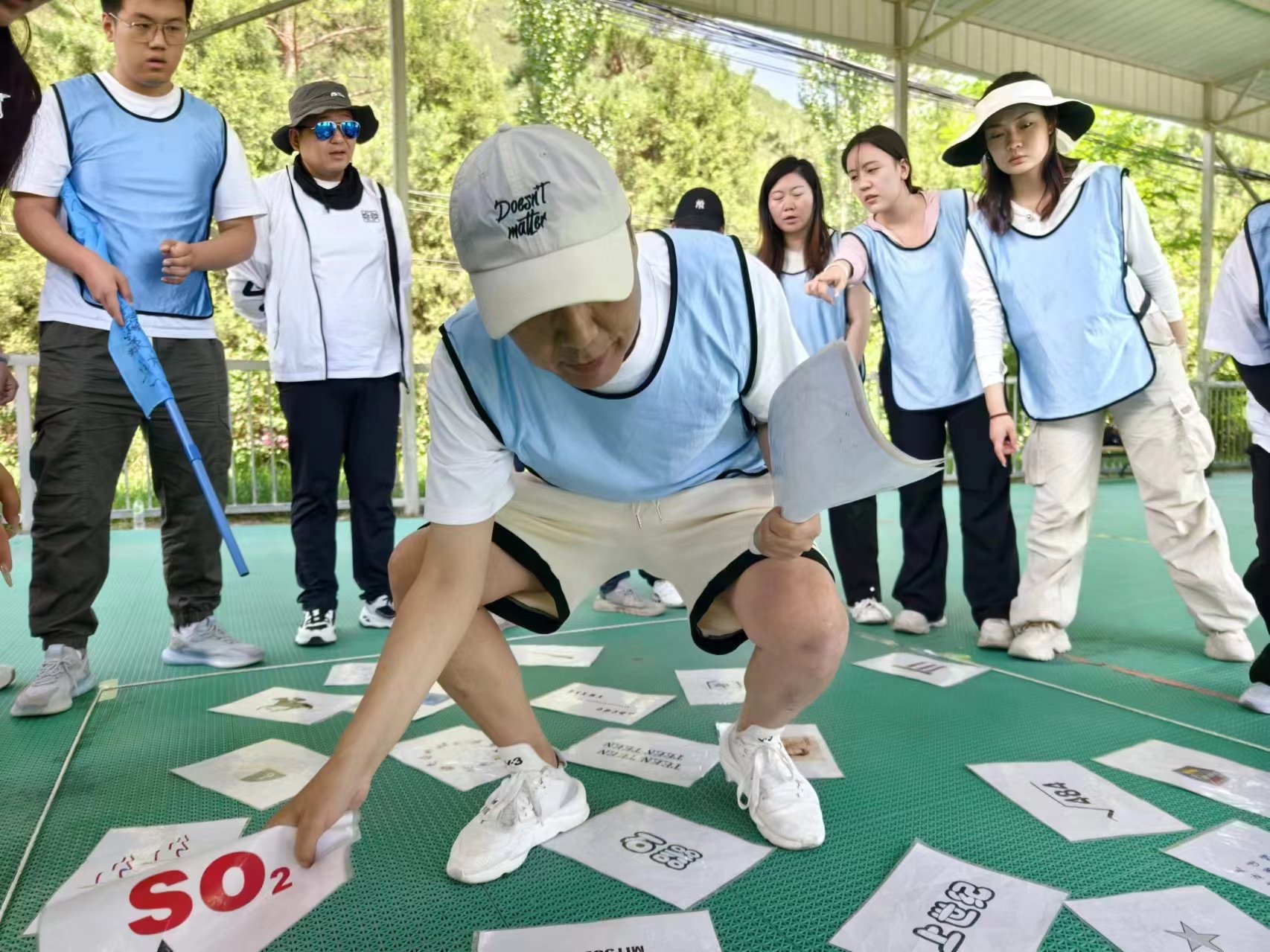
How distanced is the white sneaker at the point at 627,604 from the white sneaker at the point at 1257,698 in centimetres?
161

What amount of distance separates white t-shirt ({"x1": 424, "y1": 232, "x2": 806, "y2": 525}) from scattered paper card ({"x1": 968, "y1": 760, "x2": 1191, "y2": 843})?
0.81m

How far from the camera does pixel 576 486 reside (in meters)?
1.41

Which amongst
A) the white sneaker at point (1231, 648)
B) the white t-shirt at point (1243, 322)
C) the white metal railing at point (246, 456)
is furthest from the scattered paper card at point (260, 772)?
the white metal railing at point (246, 456)

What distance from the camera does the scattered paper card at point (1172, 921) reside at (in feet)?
3.60

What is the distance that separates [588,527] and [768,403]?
0.36m

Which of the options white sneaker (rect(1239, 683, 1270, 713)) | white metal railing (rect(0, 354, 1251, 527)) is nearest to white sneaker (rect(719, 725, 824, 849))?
white sneaker (rect(1239, 683, 1270, 713))

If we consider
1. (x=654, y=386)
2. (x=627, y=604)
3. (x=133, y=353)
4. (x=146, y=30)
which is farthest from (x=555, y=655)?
(x=146, y=30)

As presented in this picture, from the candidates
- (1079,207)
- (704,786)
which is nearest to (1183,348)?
(1079,207)

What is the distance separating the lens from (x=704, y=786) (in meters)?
1.59

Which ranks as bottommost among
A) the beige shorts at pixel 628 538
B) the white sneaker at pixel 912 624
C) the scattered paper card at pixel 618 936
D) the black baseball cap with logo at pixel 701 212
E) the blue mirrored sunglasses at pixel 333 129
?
the scattered paper card at pixel 618 936

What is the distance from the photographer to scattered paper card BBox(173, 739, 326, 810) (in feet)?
5.13

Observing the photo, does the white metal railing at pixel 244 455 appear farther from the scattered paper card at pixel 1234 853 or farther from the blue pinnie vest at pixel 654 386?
the scattered paper card at pixel 1234 853

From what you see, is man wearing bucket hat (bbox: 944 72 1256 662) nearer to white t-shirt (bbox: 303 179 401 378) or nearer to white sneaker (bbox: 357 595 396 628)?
white t-shirt (bbox: 303 179 401 378)

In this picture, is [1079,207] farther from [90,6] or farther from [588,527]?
[90,6]
